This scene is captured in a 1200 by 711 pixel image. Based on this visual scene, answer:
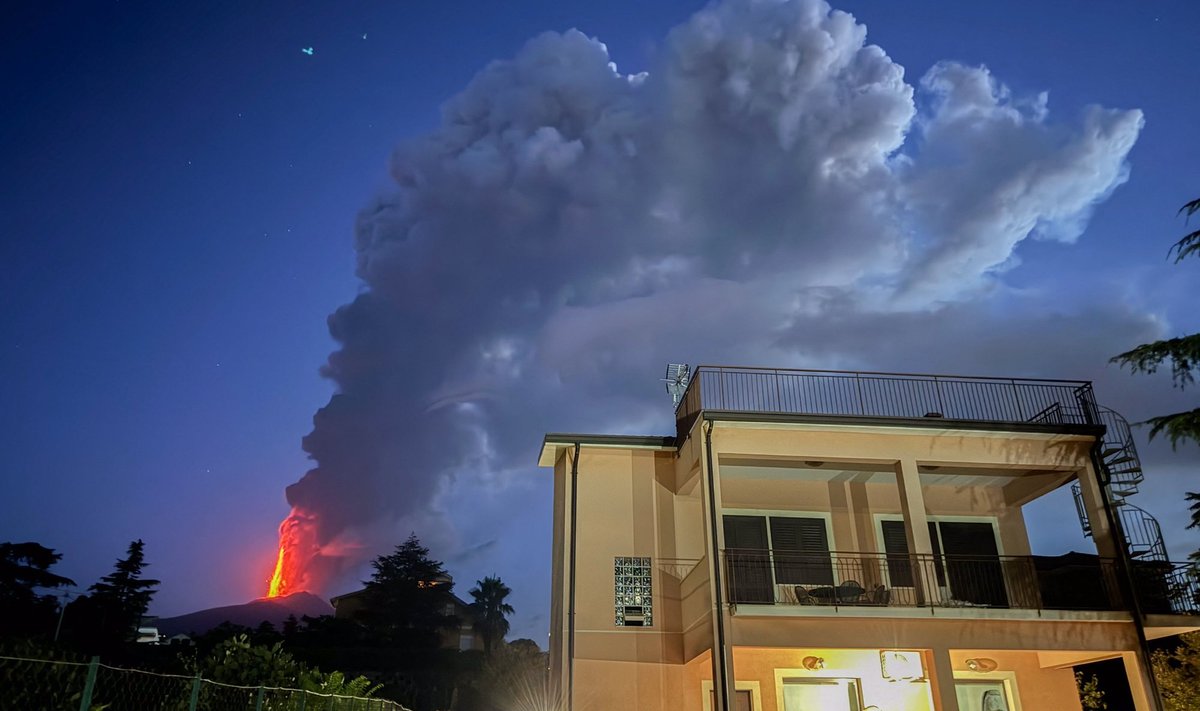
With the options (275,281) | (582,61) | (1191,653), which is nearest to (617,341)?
(582,61)

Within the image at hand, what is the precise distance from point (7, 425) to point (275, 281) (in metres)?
68.1

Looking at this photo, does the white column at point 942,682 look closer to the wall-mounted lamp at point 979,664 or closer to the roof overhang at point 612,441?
the wall-mounted lamp at point 979,664

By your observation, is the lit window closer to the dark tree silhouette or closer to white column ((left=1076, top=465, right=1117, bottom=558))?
white column ((left=1076, top=465, right=1117, bottom=558))

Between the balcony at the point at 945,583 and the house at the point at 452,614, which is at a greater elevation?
the house at the point at 452,614

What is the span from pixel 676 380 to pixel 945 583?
6.39m

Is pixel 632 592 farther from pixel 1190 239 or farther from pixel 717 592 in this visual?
pixel 1190 239

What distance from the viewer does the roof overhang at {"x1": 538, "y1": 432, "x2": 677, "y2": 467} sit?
49.1 ft

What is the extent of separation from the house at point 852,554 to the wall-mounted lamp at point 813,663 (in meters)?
0.04

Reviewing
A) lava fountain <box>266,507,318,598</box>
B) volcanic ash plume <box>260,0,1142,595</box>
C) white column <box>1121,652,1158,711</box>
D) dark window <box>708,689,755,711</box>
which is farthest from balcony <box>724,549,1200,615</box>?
lava fountain <box>266,507,318,598</box>

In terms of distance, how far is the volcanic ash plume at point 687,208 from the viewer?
24562 millimetres

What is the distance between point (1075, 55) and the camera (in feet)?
62.2

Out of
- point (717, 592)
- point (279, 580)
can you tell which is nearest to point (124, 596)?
point (717, 592)

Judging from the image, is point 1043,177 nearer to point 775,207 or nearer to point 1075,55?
point 1075,55

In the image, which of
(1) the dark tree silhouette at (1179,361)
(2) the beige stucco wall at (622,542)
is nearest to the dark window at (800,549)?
(2) the beige stucco wall at (622,542)
